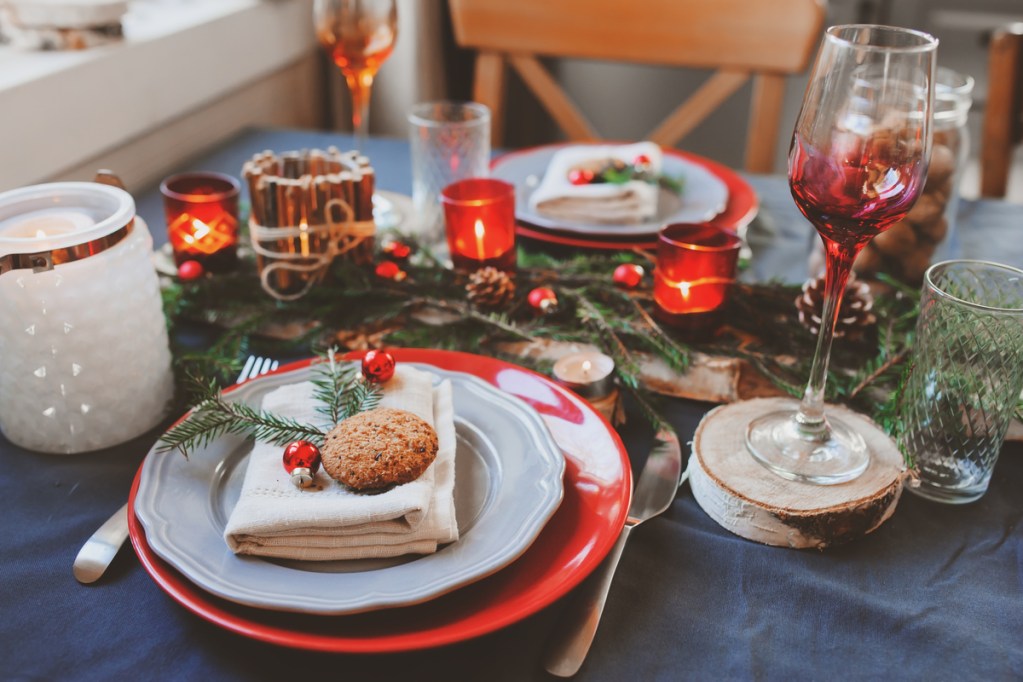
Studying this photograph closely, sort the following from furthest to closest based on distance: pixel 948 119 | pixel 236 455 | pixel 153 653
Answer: pixel 948 119 < pixel 236 455 < pixel 153 653

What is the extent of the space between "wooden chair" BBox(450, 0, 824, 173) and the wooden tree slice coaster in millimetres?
994

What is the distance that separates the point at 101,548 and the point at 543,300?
0.44m

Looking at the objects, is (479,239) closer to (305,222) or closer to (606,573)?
(305,222)

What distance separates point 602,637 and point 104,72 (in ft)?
3.43

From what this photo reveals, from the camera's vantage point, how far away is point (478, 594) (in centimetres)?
51

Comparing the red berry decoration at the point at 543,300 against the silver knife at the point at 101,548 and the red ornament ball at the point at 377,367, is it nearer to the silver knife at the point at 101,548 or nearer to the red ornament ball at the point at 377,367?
the red ornament ball at the point at 377,367

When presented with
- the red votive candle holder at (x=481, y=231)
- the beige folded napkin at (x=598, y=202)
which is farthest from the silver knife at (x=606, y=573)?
the beige folded napkin at (x=598, y=202)

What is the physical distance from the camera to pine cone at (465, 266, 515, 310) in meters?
0.84

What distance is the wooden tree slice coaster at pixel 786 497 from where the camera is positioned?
0.60 m

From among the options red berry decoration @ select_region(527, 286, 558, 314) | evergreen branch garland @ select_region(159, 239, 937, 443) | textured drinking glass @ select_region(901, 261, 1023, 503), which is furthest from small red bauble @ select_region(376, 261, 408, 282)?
textured drinking glass @ select_region(901, 261, 1023, 503)

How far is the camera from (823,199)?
575 mm

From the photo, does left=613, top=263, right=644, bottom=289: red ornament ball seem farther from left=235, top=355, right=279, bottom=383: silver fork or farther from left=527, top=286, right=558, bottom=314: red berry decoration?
left=235, top=355, right=279, bottom=383: silver fork

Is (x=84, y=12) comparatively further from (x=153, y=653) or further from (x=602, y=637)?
(x=602, y=637)

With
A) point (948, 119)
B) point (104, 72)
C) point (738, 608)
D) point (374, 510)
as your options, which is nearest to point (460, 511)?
point (374, 510)
